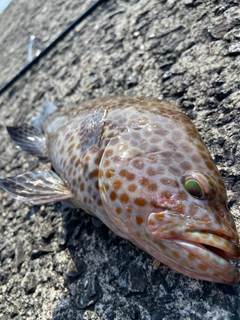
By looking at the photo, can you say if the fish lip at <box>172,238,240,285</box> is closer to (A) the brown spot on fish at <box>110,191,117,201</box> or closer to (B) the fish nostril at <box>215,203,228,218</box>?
(B) the fish nostril at <box>215,203,228,218</box>

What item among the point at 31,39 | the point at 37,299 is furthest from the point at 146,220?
the point at 31,39

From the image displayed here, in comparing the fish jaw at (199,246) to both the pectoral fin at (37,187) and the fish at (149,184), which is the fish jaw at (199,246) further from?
the pectoral fin at (37,187)

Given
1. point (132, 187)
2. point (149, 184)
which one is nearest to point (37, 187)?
point (132, 187)

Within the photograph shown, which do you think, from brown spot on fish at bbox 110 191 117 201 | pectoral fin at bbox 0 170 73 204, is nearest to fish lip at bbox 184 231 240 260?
brown spot on fish at bbox 110 191 117 201

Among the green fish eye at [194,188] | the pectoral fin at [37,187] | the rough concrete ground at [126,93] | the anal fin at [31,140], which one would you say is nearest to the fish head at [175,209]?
the green fish eye at [194,188]

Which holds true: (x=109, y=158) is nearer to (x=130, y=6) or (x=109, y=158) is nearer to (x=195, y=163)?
(x=195, y=163)
